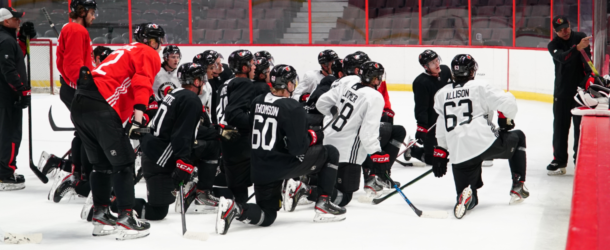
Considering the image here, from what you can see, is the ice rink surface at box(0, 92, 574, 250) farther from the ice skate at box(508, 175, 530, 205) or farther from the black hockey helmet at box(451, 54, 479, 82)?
the black hockey helmet at box(451, 54, 479, 82)

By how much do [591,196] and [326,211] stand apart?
189 cm

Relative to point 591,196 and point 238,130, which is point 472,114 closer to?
point 238,130

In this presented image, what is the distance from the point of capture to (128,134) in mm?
3834

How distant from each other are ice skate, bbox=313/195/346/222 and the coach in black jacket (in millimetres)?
2547

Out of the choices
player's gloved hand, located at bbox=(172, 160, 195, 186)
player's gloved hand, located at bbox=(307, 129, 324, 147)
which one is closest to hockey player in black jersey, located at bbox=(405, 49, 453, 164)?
player's gloved hand, located at bbox=(307, 129, 324, 147)

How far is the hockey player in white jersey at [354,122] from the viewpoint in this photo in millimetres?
4207

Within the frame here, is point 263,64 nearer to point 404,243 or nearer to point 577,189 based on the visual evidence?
point 404,243

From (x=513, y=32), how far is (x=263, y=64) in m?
8.02

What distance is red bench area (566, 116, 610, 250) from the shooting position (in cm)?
188

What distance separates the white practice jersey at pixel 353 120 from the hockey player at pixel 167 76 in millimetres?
1347

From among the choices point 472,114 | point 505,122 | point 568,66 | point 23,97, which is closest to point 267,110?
point 472,114

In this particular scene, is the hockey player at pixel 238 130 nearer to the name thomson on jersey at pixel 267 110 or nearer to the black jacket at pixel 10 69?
the name thomson on jersey at pixel 267 110

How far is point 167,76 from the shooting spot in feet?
17.1

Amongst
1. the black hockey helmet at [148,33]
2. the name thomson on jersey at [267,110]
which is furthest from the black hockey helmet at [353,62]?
the black hockey helmet at [148,33]
